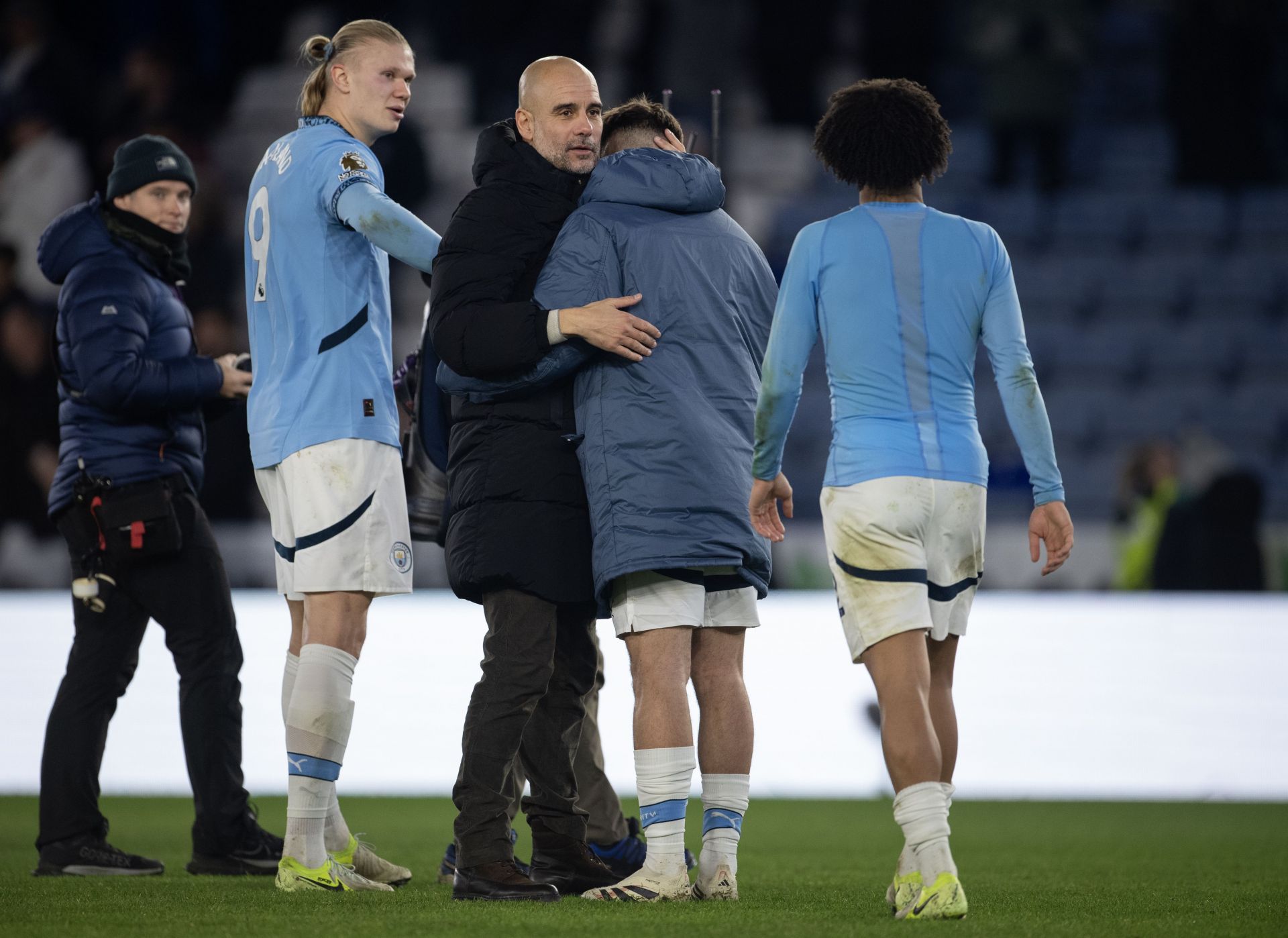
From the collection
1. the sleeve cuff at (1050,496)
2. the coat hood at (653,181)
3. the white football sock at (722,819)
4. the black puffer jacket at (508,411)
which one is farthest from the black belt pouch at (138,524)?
the sleeve cuff at (1050,496)

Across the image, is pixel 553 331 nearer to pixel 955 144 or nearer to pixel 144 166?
pixel 144 166

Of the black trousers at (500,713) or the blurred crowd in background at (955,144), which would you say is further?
the blurred crowd in background at (955,144)

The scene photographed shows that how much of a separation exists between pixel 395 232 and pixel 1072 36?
10208 mm

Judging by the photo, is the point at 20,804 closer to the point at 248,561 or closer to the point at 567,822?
the point at 248,561

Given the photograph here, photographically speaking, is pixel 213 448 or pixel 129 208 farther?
pixel 213 448

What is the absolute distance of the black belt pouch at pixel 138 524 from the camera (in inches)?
181

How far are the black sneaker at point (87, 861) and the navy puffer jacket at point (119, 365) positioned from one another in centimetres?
92

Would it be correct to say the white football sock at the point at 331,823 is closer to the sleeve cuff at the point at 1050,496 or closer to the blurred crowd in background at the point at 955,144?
the sleeve cuff at the point at 1050,496

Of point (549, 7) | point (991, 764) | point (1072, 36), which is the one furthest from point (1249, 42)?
point (991, 764)

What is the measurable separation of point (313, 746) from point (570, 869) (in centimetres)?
69

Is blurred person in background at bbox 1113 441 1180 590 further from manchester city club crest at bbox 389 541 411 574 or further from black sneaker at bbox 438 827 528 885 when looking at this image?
manchester city club crest at bbox 389 541 411 574

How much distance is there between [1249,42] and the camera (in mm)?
12789

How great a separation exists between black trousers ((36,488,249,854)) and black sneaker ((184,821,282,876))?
0.02 m

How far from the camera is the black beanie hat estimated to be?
15.8 ft
